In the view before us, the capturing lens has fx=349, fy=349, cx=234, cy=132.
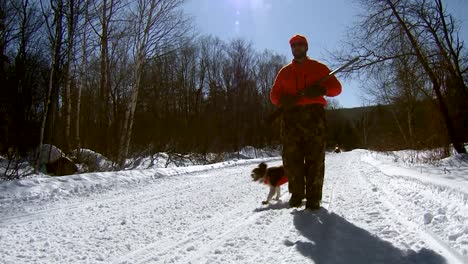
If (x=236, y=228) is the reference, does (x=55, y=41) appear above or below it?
above

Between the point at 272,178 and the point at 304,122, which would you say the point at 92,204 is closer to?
the point at 272,178

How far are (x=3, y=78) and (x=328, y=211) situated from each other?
1543cm

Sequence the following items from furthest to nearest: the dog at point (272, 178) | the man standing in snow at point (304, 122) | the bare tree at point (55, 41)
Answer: the bare tree at point (55, 41) < the dog at point (272, 178) < the man standing in snow at point (304, 122)

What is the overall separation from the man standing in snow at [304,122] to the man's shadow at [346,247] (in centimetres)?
83

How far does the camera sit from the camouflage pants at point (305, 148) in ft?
14.3

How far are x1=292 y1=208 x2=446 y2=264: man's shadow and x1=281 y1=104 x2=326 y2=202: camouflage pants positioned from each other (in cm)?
74

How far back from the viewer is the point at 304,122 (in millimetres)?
4402

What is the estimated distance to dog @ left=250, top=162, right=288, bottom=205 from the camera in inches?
222

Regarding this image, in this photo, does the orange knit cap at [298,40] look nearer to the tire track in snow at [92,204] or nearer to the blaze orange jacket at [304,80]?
the blaze orange jacket at [304,80]

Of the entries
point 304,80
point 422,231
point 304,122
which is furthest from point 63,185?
point 422,231

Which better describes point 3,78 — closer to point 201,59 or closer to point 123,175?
point 123,175

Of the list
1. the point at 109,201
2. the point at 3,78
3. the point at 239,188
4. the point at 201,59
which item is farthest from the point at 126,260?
the point at 201,59

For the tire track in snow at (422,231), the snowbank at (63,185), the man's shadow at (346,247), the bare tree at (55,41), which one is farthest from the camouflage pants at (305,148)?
the bare tree at (55,41)

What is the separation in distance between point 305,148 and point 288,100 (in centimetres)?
65
